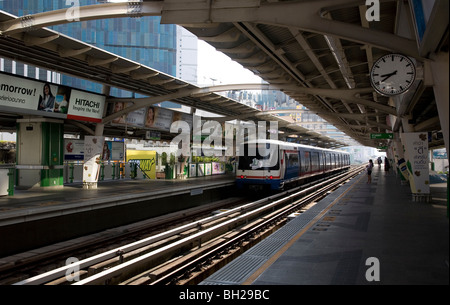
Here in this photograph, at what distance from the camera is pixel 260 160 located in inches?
712

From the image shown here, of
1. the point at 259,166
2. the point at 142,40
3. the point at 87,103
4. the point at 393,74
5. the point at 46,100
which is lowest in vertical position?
the point at 259,166

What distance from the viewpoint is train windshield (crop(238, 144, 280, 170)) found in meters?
17.8

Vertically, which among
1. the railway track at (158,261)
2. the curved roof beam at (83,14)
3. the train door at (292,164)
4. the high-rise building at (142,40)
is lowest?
the railway track at (158,261)

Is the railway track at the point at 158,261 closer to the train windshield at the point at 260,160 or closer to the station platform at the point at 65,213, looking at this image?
the station platform at the point at 65,213

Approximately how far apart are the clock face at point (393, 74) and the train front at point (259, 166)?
10456 mm

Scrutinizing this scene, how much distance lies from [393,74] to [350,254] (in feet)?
12.6

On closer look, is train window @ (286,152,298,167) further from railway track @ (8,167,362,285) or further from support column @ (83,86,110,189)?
support column @ (83,86,110,189)

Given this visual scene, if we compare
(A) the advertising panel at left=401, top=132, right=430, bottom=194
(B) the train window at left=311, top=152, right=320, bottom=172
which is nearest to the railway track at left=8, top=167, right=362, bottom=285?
(A) the advertising panel at left=401, top=132, right=430, bottom=194

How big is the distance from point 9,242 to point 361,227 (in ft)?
27.4

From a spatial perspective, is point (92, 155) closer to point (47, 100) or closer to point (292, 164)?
point (47, 100)

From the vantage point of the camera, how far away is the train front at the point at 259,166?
17766mm

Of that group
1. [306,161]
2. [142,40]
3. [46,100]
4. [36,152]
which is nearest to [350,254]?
[46,100]

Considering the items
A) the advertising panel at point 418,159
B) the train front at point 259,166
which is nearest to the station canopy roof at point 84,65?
the train front at point 259,166

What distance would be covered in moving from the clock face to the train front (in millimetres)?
10456
